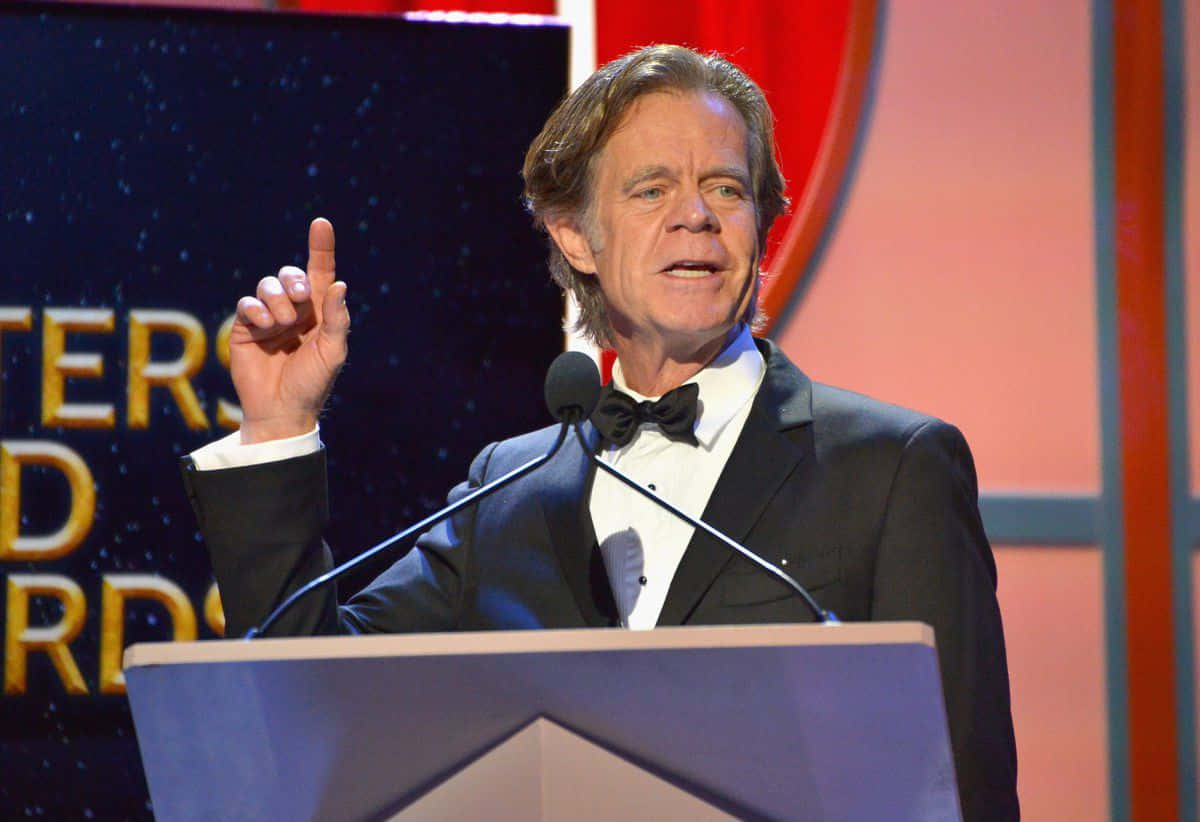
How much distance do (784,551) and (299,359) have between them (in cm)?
52

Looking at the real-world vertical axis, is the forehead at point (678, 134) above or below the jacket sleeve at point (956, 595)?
above

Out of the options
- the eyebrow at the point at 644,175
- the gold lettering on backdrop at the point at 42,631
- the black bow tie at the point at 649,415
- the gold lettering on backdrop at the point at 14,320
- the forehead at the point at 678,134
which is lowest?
the gold lettering on backdrop at the point at 42,631

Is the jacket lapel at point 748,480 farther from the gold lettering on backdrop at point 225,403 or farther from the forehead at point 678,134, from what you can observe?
the gold lettering on backdrop at point 225,403

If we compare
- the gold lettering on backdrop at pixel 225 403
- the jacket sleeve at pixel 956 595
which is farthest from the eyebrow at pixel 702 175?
the gold lettering on backdrop at pixel 225 403

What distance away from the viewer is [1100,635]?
2.70m

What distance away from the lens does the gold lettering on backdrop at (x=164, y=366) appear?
2219mm

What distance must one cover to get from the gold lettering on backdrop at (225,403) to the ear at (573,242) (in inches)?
25.5

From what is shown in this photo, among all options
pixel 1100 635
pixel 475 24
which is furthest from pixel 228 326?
pixel 1100 635

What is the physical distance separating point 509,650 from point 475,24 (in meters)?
1.63

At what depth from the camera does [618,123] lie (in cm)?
171

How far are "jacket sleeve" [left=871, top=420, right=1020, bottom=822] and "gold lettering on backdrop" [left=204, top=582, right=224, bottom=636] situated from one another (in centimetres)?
115

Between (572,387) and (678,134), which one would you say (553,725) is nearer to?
(572,387)

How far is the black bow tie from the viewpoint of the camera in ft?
5.29

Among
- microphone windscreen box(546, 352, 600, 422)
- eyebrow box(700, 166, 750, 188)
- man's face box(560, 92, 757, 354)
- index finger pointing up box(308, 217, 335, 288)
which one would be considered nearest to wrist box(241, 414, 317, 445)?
index finger pointing up box(308, 217, 335, 288)
